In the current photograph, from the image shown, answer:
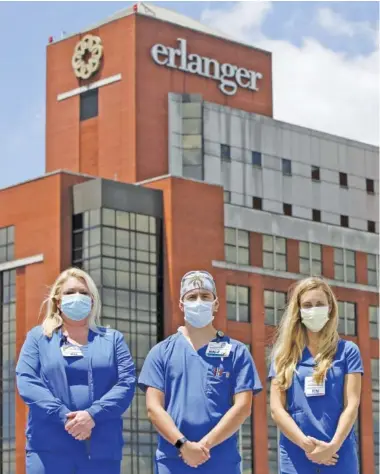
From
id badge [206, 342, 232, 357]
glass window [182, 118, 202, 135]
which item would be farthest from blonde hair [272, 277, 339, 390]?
glass window [182, 118, 202, 135]

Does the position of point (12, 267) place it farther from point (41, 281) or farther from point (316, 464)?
point (316, 464)

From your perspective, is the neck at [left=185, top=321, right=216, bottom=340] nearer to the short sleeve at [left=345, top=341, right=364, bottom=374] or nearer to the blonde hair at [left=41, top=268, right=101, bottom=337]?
the blonde hair at [left=41, top=268, right=101, bottom=337]

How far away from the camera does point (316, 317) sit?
1108cm

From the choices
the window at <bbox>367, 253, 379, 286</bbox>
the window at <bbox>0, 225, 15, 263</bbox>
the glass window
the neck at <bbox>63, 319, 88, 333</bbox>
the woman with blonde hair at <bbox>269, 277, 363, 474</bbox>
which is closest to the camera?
→ the woman with blonde hair at <bbox>269, 277, 363, 474</bbox>

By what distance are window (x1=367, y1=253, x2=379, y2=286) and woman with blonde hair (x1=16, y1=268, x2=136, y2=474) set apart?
6528 centimetres

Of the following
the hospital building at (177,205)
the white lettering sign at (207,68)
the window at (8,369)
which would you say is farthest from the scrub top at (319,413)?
the white lettering sign at (207,68)

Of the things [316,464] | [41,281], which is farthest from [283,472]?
[41,281]

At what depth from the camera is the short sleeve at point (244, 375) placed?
10727 mm

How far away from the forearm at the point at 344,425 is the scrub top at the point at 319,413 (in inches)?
2.7

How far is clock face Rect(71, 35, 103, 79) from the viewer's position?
72000mm

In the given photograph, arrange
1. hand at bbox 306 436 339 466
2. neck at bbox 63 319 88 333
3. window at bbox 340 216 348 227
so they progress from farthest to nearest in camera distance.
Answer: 1. window at bbox 340 216 348 227
2. neck at bbox 63 319 88 333
3. hand at bbox 306 436 339 466

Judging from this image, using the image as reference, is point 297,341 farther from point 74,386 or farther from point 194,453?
point 74,386

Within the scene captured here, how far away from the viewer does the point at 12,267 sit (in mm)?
65125

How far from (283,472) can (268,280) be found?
59.4m
